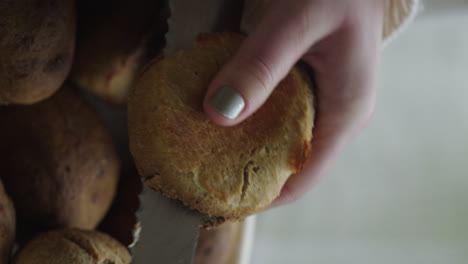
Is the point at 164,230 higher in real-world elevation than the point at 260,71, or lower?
lower

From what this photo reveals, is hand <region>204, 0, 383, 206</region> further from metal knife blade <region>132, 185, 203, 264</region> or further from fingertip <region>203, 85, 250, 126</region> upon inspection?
metal knife blade <region>132, 185, 203, 264</region>

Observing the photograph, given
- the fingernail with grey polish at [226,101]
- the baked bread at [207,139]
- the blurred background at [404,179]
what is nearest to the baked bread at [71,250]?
the baked bread at [207,139]

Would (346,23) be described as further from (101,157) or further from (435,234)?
(435,234)

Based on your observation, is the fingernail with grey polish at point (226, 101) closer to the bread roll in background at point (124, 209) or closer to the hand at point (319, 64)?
the hand at point (319, 64)

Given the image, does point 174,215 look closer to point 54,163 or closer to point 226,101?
point 226,101

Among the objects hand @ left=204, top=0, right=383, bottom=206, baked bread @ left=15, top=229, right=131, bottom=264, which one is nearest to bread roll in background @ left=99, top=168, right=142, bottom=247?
baked bread @ left=15, top=229, right=131, bottom=264

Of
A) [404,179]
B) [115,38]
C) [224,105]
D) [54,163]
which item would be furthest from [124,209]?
[404,179]

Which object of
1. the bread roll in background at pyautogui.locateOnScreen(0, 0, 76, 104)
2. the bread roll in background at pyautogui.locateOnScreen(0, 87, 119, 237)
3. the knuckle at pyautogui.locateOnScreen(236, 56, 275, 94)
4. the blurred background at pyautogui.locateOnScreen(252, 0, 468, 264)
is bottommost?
the blurred background at pyautogui.locateOnScreen(252, 0, 468, 264)
